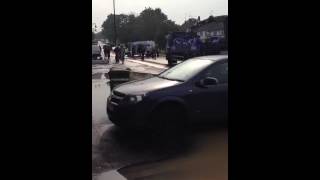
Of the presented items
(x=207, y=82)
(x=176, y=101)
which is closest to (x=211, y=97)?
(x=207, y=82)

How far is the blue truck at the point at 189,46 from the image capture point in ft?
94.2

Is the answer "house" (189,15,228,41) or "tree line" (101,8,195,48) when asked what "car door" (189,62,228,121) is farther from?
"tree line" (101,8,195,48)

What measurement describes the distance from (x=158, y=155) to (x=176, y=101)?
1.03 m

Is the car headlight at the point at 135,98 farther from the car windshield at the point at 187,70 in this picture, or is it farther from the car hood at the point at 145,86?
the car windshield at the point at 187,70

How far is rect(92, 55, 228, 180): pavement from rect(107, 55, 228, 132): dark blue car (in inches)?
10.1

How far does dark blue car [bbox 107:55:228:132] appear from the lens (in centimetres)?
645

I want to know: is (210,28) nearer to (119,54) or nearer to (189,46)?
(189,46)

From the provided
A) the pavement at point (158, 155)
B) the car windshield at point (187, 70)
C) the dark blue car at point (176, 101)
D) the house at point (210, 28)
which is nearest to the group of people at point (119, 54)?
the house at point (210, 28)

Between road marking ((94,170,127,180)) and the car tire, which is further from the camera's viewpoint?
the car tire

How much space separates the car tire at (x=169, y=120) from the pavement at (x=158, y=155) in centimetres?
15

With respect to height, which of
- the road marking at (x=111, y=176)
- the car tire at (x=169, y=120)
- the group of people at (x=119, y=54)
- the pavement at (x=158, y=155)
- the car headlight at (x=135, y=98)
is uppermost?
the group of people at (x=119, y=54)

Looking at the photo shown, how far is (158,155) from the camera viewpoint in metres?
5.75

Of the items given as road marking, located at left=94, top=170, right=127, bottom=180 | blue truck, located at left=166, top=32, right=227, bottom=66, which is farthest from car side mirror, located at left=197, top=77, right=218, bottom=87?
blue truck, located at left=166, top=32, right=227, bottom=66
